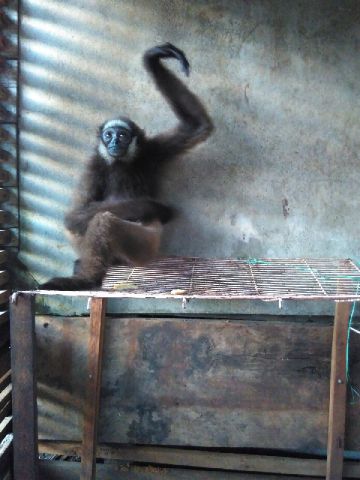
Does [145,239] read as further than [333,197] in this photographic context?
No

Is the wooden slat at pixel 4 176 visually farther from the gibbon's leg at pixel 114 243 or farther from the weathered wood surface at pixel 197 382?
the weathered wood surface at pixel 197 382

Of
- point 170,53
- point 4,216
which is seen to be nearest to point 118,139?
point 170,53

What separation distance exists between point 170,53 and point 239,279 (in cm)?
168

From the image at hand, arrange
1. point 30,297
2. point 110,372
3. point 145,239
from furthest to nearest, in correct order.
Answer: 1. point 110,372
2. point 145,239
3. point 30,297

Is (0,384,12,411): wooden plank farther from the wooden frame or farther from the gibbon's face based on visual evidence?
the gibbon's face

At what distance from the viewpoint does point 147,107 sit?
3.52 meters

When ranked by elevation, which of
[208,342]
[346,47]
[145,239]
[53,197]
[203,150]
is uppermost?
[346,47]

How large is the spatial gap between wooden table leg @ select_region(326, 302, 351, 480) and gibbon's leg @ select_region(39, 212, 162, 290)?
147 centimetres

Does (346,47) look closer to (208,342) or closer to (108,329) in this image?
(208,342)

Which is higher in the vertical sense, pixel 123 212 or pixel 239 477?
pixel 123 212

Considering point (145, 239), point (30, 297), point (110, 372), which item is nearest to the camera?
point (30, 297)

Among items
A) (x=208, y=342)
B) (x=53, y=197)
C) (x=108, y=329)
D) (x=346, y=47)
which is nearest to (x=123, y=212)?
(x=53, y=197)

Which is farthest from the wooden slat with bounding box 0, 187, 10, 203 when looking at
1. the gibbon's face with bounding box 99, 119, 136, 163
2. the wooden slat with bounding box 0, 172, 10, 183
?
A: the gibbon's face with bounding box 99, 119, 136, 163

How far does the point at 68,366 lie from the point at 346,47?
322 cm
